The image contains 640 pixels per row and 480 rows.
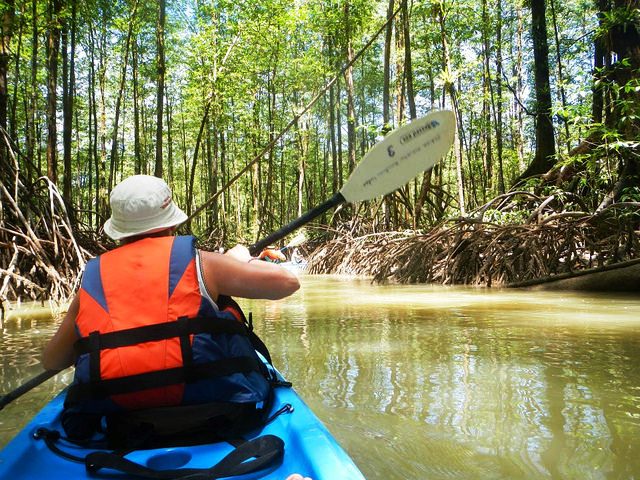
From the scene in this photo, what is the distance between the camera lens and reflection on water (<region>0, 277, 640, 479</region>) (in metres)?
1.65

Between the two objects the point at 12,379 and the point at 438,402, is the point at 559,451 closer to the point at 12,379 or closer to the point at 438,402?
the point at 438,402

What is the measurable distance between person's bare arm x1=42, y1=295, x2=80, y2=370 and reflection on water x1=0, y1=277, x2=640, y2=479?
1.69ft

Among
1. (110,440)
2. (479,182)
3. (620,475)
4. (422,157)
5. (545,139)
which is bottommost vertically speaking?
(620,475)

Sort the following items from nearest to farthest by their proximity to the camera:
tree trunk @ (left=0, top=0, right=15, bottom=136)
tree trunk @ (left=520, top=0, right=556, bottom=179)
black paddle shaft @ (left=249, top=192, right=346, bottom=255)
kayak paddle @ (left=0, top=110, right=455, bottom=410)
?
black paddle shaft @ (left=249, top=192, right=346, bottom=255) < kayak paddle @ (left=0, top=110, right=455, bottom=410) < tree trunk @ (left=0, top=0, right=15, bottom=136) < tree trunk @ (left=520, top=0, right=556, bottom=179)

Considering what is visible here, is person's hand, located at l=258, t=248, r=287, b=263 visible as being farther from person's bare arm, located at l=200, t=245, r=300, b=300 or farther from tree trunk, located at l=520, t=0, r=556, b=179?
tree trunk, located at l=520, t=0, r=556, b=179

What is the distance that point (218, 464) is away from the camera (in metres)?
1.19

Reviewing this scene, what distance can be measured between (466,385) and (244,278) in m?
1.38

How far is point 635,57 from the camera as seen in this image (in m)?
6.51

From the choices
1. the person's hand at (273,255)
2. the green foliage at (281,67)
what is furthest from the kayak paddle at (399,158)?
the green foliage at (281,67)

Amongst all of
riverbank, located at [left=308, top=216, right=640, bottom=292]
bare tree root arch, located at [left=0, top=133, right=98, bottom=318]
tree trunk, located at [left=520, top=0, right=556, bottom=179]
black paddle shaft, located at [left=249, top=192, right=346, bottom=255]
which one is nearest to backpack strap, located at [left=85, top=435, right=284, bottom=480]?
black paddle shaft, located at [left=249, top=192, right=346, bottom=255]

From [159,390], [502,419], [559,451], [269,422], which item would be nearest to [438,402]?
[502,419]

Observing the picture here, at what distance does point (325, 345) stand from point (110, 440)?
6.86 ft

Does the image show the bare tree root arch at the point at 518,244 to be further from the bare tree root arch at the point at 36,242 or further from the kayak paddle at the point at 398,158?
the bare tree root arch at the point at 36,242

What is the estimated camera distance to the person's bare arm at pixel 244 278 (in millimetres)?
1459
